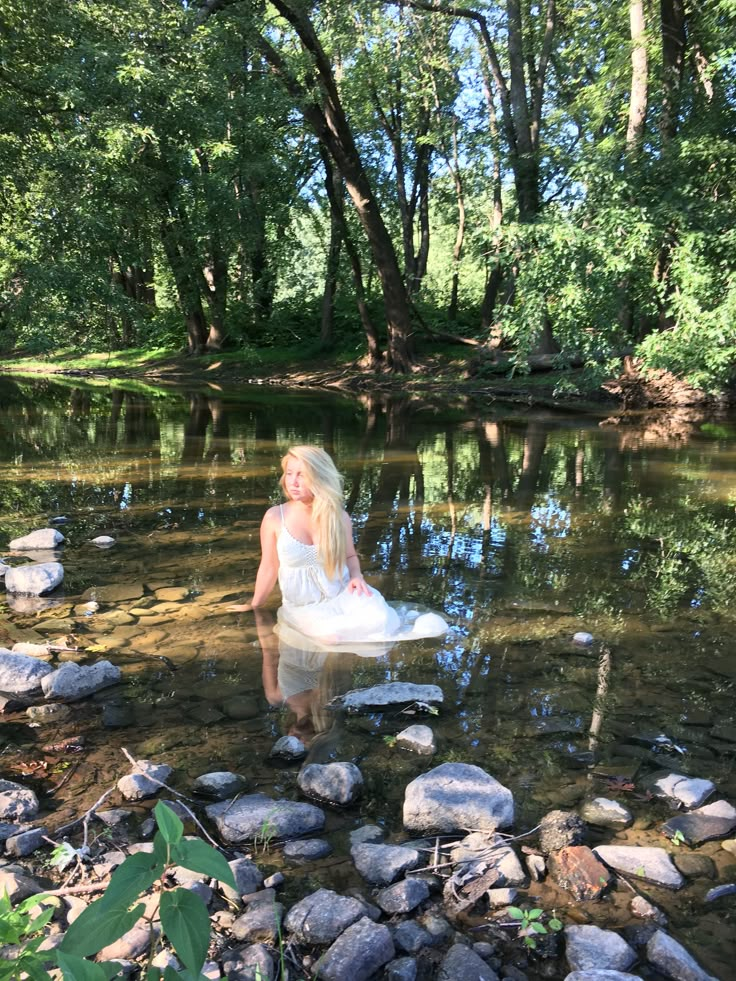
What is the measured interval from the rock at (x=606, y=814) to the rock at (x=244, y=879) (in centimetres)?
155

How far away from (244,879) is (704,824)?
209 centimetres

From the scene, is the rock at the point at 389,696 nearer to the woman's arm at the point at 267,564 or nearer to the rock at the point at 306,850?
the rock at the point at 306,850

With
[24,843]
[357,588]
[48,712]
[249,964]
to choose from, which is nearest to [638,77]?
[357,588]

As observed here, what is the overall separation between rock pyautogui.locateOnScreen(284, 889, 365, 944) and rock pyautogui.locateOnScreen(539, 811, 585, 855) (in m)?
0.92

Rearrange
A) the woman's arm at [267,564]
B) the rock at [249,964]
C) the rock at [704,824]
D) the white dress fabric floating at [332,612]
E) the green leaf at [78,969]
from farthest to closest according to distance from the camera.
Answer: the woman's arm at [267,564] → the white dress fabric floating at [332,612] → the rock at [704,824] → the rock at [249,964] → the green leaf at [78,969]

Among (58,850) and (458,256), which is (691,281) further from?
(458,256)

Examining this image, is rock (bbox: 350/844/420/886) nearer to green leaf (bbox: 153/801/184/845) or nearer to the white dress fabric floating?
green leaf (bbox: 153/801/184/845)

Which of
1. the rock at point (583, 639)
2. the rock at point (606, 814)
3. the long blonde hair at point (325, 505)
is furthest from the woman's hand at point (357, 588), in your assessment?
the rock at point (606, 814)

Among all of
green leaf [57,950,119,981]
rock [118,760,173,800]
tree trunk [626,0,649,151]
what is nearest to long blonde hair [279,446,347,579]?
rock [118,760,173,800]

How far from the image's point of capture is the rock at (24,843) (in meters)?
3.13

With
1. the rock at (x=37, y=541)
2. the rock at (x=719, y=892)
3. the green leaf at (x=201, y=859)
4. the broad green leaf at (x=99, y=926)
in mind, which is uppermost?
the green leaf at (x=201, y=859)

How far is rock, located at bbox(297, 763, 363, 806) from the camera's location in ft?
11.8

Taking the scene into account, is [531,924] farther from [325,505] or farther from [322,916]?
[325,505]

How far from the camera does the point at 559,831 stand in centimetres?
331
